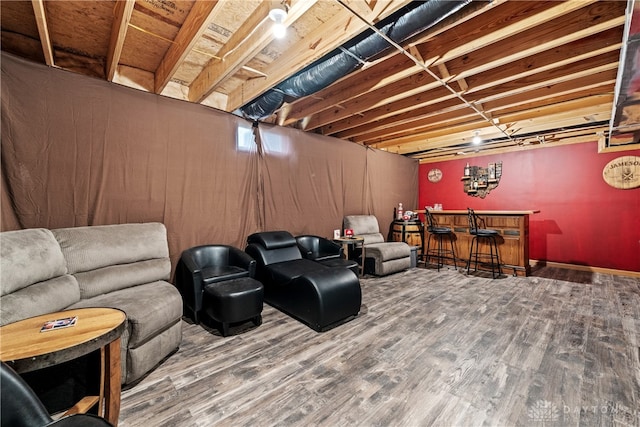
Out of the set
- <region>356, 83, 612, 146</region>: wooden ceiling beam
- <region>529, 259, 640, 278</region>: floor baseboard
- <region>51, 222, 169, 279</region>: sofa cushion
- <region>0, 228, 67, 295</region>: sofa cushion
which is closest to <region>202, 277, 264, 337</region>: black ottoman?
<region>51, 222, 169, 279</region>: sofa cushion

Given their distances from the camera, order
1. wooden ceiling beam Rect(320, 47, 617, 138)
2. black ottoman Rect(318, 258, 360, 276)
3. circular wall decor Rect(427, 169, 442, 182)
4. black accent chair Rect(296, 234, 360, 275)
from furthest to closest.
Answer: circular wall decor Rect(427, 169, 442, 182)
black accent chair Rect(296, 234, 360, 275)
black ottoman Rect(318, 258, 360, 276)
wooden ceiling beam Rect(320, 47, 617, 138)

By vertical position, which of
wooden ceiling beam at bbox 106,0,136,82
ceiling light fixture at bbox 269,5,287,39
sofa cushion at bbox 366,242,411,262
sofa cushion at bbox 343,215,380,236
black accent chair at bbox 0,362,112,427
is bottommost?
sofa cushion at bbox 366,242,411,262

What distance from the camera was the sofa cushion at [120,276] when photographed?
2.13 m

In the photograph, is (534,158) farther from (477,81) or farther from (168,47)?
(168,47)

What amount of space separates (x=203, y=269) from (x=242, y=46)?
2281 millimetres

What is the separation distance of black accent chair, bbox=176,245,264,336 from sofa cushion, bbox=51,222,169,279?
346 millimetres

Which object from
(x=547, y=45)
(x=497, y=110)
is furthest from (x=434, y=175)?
(x=547, y=45)

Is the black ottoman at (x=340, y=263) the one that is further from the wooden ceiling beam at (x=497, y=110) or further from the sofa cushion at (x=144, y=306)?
the wooden ceiling beam at (x=497, y=110)

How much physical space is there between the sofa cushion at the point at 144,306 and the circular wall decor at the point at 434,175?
655cm

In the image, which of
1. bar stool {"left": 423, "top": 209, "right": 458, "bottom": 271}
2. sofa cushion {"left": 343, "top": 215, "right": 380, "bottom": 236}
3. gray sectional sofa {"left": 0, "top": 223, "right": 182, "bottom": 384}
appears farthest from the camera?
bar stool {"left": 423, "top": 209, "right": 458, "bottom": 271}

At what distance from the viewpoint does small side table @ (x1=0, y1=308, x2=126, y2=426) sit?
1120mm

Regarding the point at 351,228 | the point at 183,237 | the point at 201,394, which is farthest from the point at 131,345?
the point at 351,228

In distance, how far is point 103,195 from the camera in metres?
2.68

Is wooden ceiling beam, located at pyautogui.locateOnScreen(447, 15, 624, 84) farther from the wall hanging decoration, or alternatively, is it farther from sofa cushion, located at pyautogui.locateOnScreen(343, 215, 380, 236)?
the wall hanging decoration
